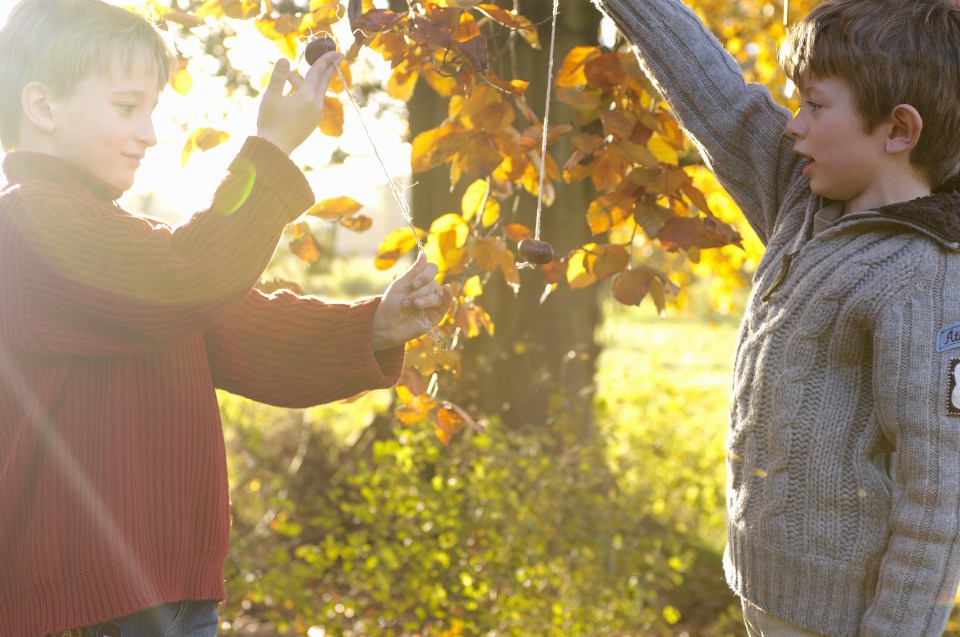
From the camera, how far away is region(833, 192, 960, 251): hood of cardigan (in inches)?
57.6

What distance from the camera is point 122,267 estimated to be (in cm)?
143

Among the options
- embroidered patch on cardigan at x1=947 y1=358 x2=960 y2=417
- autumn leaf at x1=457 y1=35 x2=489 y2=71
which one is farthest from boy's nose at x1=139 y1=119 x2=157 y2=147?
embroidered patch on cardigan at x1=947 y1=358 x2=960 y2=417

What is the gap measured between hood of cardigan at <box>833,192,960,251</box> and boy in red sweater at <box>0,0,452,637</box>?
0.85 meters

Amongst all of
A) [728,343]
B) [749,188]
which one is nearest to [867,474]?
[749,188]

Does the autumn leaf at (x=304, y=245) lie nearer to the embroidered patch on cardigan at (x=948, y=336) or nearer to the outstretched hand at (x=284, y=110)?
the outstretched hand at (x=284, y=110)

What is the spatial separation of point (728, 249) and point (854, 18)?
10.7 ft

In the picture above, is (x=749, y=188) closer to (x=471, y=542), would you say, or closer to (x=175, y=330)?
(x=175, y=330)

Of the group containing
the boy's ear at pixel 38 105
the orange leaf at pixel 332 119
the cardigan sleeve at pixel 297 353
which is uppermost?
the orange leaf at pixel 332 119

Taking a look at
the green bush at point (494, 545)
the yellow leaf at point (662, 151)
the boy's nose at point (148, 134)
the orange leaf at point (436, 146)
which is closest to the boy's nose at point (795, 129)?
the yellow leaf at point (662, 151)

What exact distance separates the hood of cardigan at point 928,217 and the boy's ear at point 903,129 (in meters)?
0.09

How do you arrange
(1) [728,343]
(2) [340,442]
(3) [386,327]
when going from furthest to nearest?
1. (1) [728,343]
2. (2) [340,442]
3. (3) [386,327]

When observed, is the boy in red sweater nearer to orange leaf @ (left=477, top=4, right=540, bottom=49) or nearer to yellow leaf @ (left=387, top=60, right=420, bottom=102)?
orange leaf @ (left=477, top=4, right=540, bottom=49)

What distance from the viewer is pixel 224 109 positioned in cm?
302

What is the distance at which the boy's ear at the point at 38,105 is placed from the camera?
1.53 metres
